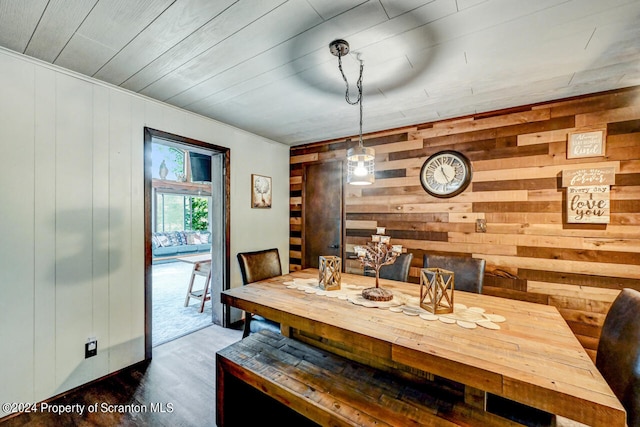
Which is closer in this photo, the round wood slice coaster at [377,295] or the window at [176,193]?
the round wood slice coaster at [377,295]

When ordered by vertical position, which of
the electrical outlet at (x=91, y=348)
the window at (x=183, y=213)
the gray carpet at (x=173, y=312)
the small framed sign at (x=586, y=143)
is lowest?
the gray carpet at (x=173, y=312)

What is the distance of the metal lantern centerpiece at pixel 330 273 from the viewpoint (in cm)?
204

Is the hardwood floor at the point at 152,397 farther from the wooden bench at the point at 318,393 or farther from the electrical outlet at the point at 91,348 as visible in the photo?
the wooden bench at the point at 318,393

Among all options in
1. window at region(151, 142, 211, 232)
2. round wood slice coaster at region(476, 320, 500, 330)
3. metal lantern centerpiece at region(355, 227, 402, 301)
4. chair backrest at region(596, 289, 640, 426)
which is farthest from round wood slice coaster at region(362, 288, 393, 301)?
window at region(151, 142, 211, 232)

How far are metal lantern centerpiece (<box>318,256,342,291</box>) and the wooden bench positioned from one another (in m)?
0.44

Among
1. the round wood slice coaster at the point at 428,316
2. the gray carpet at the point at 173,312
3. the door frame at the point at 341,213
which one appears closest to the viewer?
the round wood slice coaster at the point at 428,316

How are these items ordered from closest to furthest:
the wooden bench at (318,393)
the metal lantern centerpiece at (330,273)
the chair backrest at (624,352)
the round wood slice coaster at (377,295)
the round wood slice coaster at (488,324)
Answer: the chair backrest at (624,352) → the wooden bench at (318,393) → the round wood slice coaster at (488,324) → the round wood slice coaster at (377,295) → the metal lantern centerpiece at (330,273)

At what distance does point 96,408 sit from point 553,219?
4.00 metres

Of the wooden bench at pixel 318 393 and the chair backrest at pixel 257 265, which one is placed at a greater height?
the chair backrest at pixel 257 265

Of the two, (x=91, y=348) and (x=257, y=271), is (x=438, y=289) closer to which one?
(x=257, y=271)

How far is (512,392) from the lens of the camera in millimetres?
983

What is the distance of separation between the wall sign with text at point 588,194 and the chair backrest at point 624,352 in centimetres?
129

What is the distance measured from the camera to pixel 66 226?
2.03 m

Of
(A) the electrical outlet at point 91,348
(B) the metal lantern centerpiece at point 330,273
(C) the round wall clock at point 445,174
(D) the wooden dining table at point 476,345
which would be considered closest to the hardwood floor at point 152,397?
(A) the electrical outlet at point 91,348
